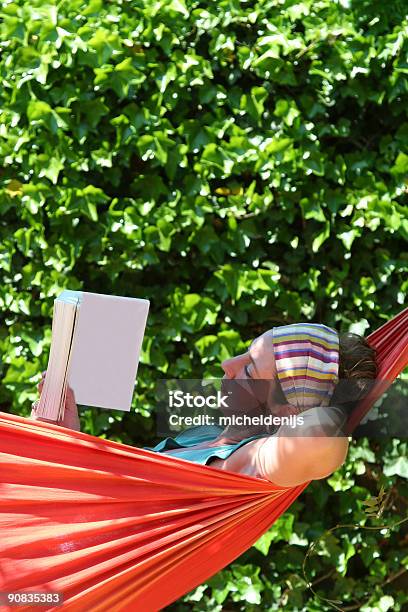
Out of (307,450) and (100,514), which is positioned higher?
(307,450)

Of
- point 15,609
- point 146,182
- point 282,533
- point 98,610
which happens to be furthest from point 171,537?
point 146,182

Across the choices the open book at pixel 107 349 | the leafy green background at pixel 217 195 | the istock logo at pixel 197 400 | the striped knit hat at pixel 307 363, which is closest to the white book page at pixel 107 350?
the open book at pixel 107 349

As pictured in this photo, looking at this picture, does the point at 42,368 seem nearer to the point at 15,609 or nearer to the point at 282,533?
the point at 282,533

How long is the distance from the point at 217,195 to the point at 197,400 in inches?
49.3

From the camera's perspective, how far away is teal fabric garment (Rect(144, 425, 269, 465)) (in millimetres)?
1961

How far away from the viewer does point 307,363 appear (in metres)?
1.84

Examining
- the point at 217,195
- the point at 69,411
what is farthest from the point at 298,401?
the point at 217,195

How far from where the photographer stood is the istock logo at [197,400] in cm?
191

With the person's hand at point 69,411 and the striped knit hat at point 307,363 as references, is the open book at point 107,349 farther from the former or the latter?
the striped knit hat at point 307,363

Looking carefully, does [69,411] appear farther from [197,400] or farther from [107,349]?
[197,400]

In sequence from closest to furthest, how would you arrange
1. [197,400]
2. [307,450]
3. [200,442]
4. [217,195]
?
[307,450] < [197,400] < [200,442] < [217,195]

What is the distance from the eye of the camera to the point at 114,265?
9.77 feet

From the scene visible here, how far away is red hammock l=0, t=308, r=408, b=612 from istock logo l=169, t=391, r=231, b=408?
0.43 ft

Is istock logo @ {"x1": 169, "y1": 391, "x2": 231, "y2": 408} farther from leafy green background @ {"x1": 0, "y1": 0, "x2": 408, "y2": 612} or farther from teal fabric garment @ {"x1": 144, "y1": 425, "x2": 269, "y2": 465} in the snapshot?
leafy green background @ {"x1": 0, "y1": 0, "x2": 408, "y2": 612}
